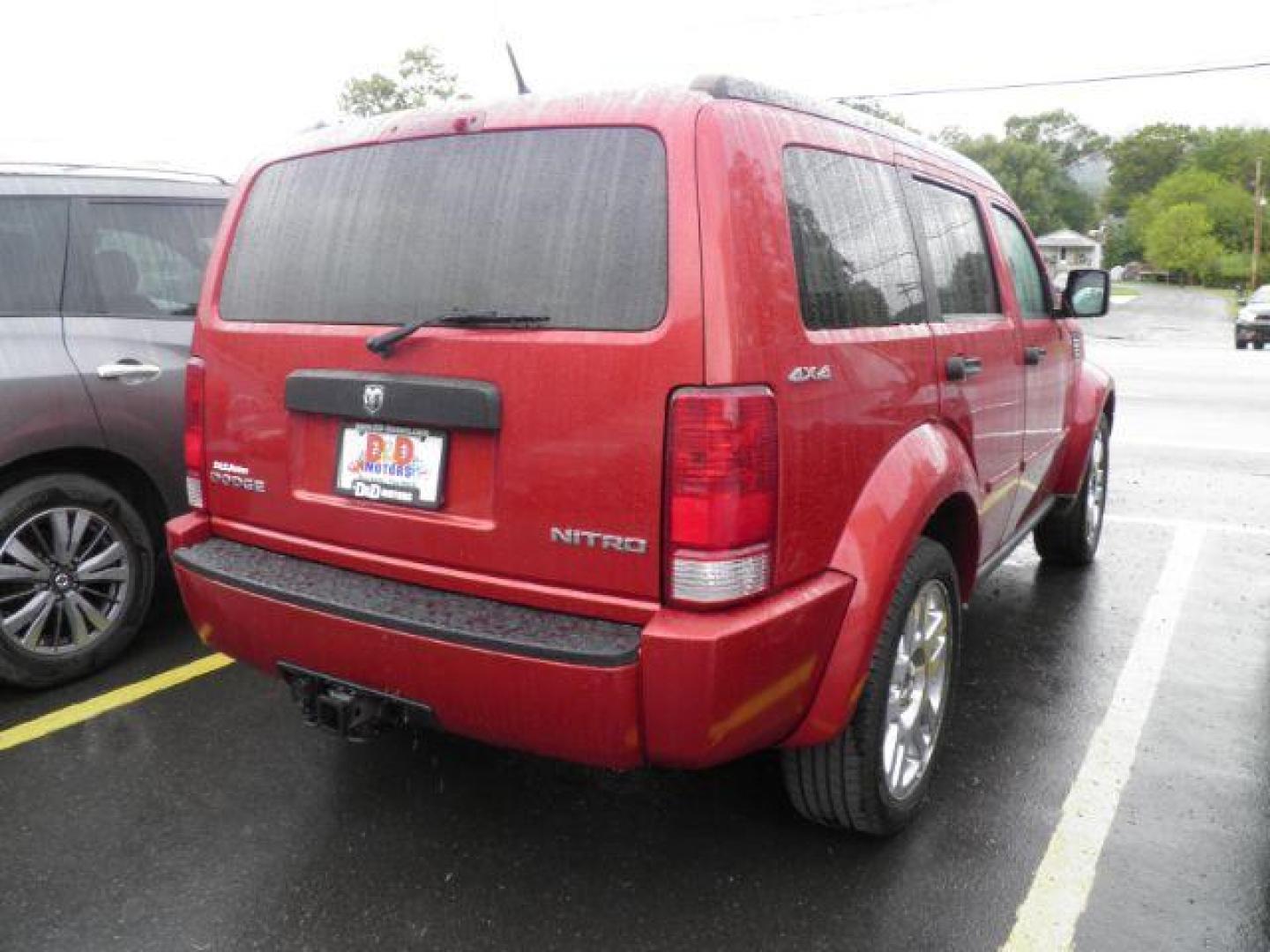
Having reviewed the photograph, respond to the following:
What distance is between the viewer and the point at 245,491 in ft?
9.21

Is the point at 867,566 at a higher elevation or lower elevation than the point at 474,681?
higher

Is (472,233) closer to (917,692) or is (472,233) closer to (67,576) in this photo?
(917,692)

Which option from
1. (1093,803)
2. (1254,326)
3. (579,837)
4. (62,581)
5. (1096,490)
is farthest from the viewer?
(1254,326)

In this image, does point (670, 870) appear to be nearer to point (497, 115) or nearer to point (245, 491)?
point (245, 491)

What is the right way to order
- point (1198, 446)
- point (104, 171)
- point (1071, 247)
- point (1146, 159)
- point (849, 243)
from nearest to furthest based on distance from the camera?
1. point (849, 243)
2. point (104, 171)
3. point (1198, 446)
4. point (1071, 247)
5. point (1146, 159)

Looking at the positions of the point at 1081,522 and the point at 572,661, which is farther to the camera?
the point at 1081,522

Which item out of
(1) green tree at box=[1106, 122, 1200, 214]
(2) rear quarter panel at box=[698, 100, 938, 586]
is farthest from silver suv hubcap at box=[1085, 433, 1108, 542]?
(1) green tree at box=[1106, 122, 1200, 214]

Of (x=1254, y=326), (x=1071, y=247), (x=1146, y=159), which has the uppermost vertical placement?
(x=1146, y=159)

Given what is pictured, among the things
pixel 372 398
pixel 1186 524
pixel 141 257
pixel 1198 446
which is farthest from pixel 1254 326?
pixel 372 398

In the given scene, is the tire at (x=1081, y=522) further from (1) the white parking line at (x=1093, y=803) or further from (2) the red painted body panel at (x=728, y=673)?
(2) the red painted body panel at (x=728, y=673)

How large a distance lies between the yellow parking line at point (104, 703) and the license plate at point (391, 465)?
1270 millimetres

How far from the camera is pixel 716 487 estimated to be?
2.11 m

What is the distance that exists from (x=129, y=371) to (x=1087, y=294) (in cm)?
401

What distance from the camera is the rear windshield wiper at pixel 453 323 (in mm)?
2277
